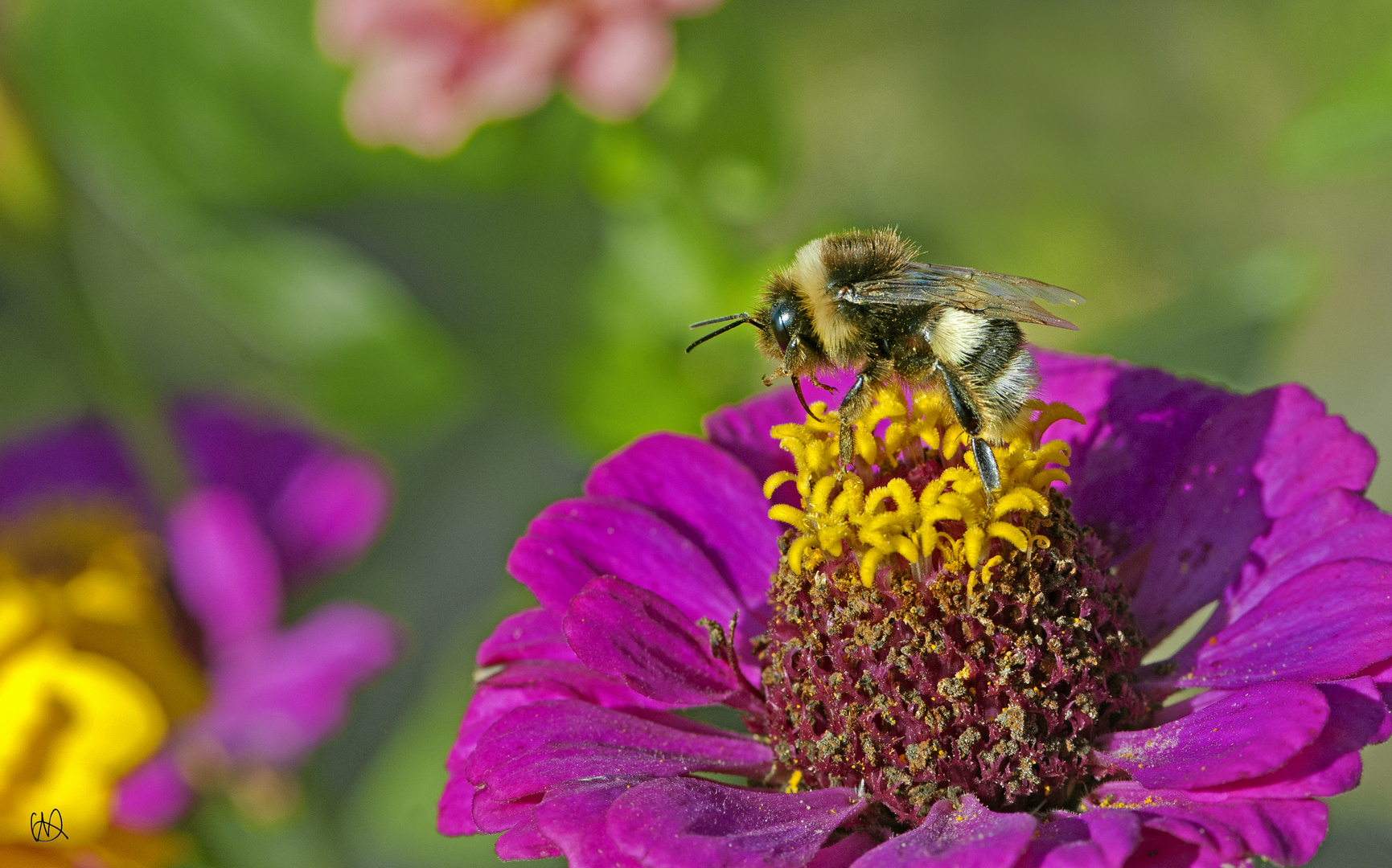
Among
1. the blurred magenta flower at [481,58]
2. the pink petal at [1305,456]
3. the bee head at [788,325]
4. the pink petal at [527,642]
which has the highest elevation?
the blurred magenta flower at [481,58]

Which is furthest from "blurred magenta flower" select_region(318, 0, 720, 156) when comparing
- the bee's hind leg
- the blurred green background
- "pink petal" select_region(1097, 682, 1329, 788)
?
"pink petal" select_region(1097, 682, 1329, 788)

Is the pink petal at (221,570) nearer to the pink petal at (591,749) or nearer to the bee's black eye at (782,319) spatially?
the pink petal at (591,749)

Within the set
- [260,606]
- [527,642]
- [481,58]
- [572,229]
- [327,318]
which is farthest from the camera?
[327,318]

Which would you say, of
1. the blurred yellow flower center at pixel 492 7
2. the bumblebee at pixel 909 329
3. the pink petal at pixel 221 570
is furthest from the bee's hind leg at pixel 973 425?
the pink petal at pixel 221 570

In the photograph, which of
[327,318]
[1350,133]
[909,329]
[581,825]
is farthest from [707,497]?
[327,318]

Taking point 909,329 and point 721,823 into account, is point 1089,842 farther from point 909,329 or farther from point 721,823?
point 909,329

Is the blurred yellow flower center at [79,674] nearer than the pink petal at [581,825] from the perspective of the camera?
No
